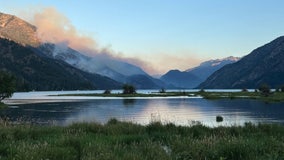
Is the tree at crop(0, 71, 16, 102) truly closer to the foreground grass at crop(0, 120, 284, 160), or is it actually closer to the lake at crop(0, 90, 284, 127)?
the lake at crop(0, 90, 284, 127)

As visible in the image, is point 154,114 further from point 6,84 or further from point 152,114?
point 6,84

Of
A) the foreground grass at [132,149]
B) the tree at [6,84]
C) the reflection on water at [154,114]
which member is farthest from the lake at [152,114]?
the tree at [6,84]

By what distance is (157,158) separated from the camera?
13.0m

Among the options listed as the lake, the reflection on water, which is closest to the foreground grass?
the lake

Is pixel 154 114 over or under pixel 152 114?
under

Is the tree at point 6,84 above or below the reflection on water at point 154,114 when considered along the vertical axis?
above

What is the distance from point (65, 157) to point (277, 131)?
15.8m

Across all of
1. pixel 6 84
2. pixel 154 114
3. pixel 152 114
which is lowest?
pixel 154 114

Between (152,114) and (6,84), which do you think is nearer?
(152,114)

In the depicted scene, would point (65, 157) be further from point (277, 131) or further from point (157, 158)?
point (277, 131)

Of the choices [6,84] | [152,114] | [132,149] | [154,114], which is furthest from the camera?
[6,84]

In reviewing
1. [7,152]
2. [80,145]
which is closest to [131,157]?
[80,145]

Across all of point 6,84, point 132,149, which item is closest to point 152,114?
point 132,149

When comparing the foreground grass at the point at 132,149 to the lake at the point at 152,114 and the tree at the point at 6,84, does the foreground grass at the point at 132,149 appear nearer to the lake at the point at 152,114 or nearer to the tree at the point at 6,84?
the lake at the point at 152,114
